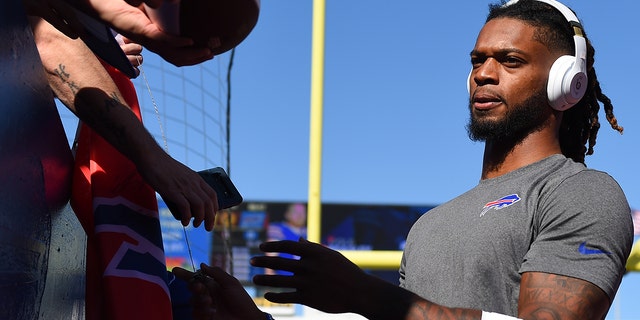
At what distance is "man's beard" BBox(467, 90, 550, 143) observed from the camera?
2.32 meters

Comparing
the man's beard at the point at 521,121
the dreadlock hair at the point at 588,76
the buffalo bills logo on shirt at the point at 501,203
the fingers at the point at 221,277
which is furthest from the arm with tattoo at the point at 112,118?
the dreadlock hair at the point at 588,76

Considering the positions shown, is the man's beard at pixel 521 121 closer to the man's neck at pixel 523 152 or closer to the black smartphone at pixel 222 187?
the man's neck at pixel 523 152

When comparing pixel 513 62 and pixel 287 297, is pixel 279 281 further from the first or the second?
pixel 513 62

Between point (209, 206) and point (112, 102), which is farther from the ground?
point (112, 102)

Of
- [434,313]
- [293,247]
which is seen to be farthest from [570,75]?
[293,247]

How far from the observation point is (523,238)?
1950 millimetres

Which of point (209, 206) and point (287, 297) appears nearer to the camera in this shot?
point (209, 206)

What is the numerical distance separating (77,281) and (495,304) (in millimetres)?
953

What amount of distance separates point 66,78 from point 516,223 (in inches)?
42.7

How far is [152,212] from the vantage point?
1.52m

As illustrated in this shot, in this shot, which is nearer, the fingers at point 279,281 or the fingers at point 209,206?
the fingers at point 209,206

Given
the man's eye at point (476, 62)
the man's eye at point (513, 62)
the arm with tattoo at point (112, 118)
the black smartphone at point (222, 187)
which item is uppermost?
the arm with tattoo at point (112, 118)

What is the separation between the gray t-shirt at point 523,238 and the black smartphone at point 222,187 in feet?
2.19

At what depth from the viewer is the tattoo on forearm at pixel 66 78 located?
1.45 m
